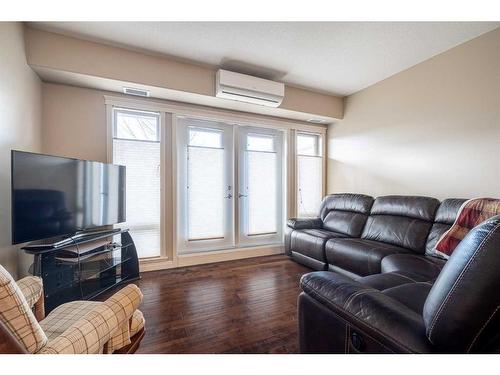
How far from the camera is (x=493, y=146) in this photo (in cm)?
228

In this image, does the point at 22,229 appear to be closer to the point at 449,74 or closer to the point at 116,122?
the point at 116,122

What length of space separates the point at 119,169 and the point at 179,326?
178cm

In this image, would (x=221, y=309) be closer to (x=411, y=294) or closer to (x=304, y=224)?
(x=411, y=294)

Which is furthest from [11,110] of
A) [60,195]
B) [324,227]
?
[324,227]

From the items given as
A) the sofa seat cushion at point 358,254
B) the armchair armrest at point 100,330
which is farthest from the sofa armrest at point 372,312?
the sofa seat cushion at point 358,254

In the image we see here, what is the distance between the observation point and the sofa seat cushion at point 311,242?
9.34 ft

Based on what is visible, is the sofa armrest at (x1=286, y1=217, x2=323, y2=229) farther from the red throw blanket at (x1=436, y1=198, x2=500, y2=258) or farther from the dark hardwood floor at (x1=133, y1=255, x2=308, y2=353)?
the red throw blanket at (x1=436, y1=198, x2=500, y2=258)

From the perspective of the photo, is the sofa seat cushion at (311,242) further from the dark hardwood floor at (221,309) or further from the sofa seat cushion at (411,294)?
the sofa seat cushion at (411,294)

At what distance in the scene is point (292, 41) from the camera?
238 centimetres

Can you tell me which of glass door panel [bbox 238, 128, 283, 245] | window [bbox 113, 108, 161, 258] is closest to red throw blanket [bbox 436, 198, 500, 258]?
glass door panel [bbox 238, 128, 283, 245]

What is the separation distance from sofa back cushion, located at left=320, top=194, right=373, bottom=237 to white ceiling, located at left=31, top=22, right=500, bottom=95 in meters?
1.75

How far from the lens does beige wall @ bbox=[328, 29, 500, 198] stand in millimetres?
2320

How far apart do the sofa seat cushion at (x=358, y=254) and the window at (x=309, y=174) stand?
4.51 ft
